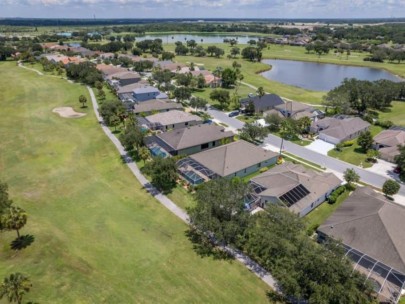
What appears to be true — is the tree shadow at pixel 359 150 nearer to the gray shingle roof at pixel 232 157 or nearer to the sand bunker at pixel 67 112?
the gray shingle roof at pixel 232 157

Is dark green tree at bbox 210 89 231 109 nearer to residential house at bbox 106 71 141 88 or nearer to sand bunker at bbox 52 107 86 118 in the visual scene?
residential house at bbox 106 71 141 88

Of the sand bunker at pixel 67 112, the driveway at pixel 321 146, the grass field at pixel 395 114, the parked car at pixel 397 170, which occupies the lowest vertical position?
the sand bunker at pixel 67 112

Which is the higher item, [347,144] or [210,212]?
[210,212]

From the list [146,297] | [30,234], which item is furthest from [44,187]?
[146,297]

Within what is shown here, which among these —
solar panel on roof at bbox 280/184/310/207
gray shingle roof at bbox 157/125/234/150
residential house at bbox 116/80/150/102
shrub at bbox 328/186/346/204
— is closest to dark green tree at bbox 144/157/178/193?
gray shingle roof at bbox 157/125/234/150

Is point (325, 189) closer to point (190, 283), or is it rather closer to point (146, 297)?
point (190, 283)

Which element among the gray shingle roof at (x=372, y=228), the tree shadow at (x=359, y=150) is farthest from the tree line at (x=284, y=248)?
the tree shadow at (x=359, y=150)

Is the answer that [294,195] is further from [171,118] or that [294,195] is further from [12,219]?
[171,118]
